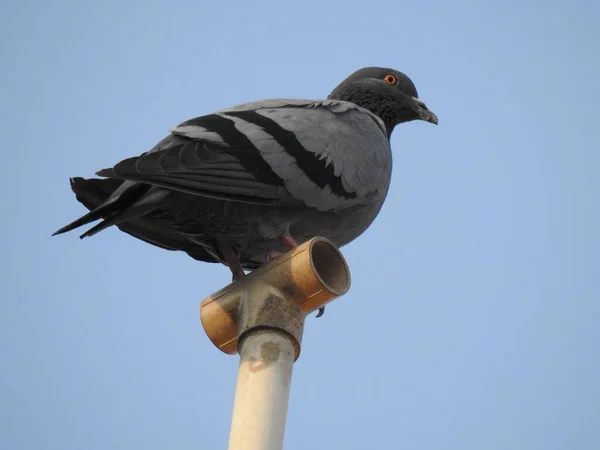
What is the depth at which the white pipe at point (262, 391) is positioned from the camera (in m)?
4.70

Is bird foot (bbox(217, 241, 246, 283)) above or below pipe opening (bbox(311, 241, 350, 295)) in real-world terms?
above

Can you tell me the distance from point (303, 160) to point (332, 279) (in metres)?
1.25

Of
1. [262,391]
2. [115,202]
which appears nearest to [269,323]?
[262,391]

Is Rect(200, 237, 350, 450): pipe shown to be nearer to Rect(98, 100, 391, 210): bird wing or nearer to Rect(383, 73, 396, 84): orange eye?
Rect(98, 100, 391, 210): bird wing

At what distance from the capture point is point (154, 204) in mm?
6227

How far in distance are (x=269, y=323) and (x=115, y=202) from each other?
56.4 inches

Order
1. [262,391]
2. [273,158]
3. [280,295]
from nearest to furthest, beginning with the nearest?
[262,391] → [280,295] → [273,158]

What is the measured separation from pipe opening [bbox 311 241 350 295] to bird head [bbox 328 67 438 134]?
12.1ft

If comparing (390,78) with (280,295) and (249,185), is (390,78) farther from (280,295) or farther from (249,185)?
(280,295)

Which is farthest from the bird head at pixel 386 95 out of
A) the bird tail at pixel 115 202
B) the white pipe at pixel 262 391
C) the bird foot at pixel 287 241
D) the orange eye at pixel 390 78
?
the white pipe at pixel 262 391

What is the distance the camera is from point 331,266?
574 cm

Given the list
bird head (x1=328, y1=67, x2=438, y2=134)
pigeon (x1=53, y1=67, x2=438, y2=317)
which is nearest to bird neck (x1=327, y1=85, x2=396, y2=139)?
→ bird head (x1=328, y1=67, x2=438, y2=134)

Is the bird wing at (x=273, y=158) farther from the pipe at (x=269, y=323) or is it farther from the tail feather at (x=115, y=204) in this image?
the pipe at (x=269, y=323)

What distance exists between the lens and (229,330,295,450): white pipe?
4699 millimetres
